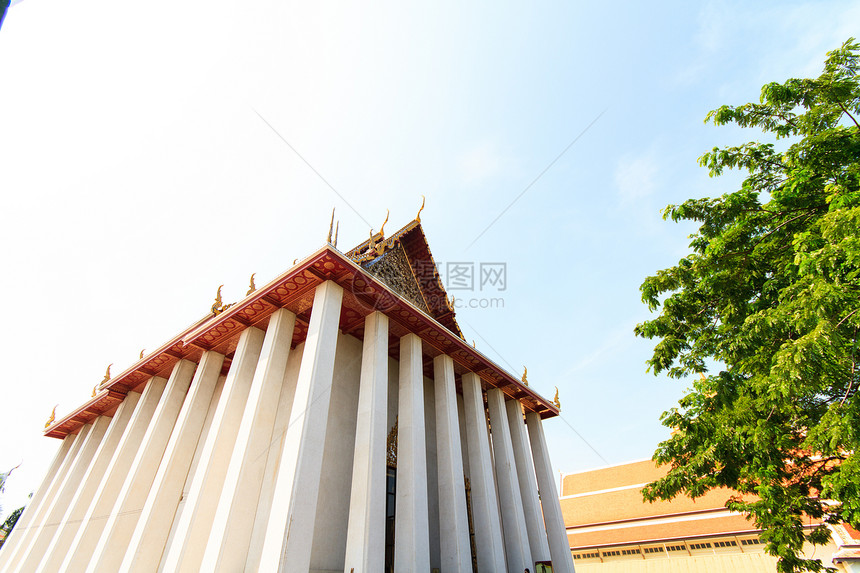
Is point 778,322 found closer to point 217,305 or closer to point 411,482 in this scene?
point 411,482

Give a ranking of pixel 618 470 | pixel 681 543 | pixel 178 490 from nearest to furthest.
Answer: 1. pixel 178 490
2. pixel 681 543
3. pixel 618 470

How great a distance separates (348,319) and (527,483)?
7.66m

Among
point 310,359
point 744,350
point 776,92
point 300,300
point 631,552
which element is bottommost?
point 631,552

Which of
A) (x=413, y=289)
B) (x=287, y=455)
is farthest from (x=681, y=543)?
(x=287, y=455)

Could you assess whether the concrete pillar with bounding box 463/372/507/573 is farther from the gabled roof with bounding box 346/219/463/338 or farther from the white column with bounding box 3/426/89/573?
the white column with bounding box 3/426/89/573

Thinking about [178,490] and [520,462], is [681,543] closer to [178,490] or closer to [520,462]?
[520,462]

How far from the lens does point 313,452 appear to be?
695 centimetres

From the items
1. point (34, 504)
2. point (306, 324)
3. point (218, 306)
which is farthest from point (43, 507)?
point (306, 324)

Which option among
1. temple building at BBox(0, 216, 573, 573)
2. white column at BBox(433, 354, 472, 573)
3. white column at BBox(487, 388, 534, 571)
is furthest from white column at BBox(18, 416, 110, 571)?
white column at BBox(487, 388, 534, 571)

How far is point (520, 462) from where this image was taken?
13156mm

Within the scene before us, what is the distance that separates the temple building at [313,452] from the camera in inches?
282

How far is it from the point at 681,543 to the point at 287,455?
22.4 metres

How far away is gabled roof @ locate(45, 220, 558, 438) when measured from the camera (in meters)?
9.13

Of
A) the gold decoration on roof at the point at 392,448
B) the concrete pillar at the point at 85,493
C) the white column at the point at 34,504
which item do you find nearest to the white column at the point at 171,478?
the concrete pillar at the point at 85,493
